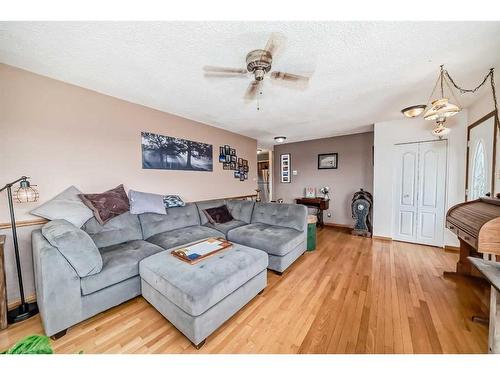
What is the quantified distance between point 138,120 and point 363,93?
3.14 metres

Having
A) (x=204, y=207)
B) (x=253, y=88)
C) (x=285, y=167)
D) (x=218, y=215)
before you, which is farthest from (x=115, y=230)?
(x=285, y=167)

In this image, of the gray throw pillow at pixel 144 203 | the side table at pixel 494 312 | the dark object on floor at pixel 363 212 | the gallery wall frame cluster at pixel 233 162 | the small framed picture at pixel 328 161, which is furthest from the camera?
the small framed picture at pixel 328 161

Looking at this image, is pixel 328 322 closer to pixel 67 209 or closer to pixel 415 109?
pixel 415 109

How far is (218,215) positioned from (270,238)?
115cm

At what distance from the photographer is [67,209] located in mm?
1881

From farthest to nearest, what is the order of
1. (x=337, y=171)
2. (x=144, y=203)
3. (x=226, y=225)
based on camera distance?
(x=337, y=171)
(x=226, y=225)
(x=144, y=203)

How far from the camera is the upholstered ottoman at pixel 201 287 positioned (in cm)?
127

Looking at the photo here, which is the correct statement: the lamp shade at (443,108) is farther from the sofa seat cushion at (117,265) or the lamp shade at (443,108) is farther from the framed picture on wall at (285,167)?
the framed picture on wall at (285,167)

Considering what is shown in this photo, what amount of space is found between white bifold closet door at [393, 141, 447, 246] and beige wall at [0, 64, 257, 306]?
422cm

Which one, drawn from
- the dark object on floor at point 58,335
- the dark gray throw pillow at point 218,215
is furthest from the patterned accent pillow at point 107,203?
the dark gray throw pillow at point 218,215

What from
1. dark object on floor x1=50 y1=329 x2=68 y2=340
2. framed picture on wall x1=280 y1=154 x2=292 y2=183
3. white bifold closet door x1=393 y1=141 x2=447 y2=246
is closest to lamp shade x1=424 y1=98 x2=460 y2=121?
white bifold closet door x1=393 y1=141 x2=447 y2=246

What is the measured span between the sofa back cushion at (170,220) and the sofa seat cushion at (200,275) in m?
0.77

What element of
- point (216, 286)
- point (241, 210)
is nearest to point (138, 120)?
point (241, 210)

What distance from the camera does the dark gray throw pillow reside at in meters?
3.09
